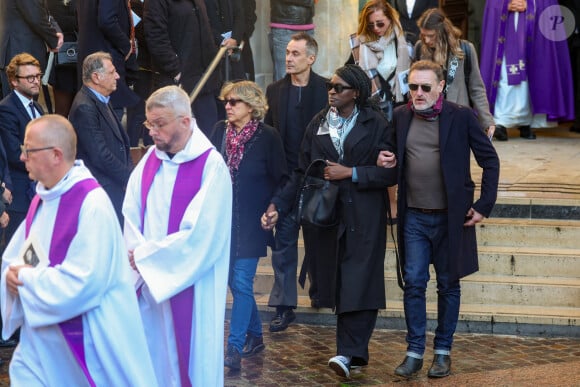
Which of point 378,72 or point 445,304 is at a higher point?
point 378,72

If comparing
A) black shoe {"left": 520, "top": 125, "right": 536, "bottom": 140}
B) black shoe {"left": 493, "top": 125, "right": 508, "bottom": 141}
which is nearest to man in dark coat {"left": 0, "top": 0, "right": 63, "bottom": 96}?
black shoe {"left": 493, "top": 125, "right": 508, "bottom": 141}

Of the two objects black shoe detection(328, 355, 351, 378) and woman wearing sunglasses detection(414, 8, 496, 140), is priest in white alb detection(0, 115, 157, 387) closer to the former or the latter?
black shoe detection(328, 355, 351, 378)

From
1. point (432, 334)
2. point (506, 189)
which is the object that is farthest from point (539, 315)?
point (506, 189)

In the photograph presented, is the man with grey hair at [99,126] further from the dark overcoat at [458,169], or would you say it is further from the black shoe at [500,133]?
the black shoe at [500,133]

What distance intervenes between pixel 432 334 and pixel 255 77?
18.4 feet

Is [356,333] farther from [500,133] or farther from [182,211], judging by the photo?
[500,133]

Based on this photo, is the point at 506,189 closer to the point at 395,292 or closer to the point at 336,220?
the point at 395,292

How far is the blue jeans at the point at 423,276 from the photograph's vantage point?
8.37m

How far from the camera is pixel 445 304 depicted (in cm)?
845

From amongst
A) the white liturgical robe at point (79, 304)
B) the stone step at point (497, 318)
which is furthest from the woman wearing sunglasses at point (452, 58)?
the white liturgical robe at point (79, 304)

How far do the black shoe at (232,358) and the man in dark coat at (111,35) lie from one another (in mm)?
2968

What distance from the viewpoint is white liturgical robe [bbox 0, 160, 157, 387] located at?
583 centimetres

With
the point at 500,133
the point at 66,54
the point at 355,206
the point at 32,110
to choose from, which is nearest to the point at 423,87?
the point at 355,206

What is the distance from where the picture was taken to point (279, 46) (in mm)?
13219
